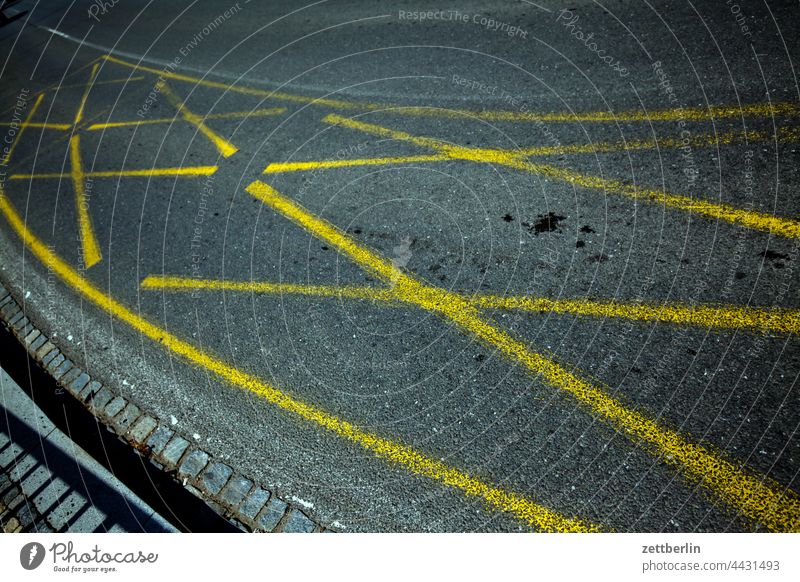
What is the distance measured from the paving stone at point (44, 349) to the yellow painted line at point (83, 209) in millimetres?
927

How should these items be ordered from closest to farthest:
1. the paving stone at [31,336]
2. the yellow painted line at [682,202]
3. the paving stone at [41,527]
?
the paving stone at [41,527]
the yellow painted line at [682,202]
the paving stone at [31,336]

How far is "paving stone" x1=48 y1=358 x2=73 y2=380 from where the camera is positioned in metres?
4.43

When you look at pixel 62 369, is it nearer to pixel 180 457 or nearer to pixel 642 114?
pixel 180 457

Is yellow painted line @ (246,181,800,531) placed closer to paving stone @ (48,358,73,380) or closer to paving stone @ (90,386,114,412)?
paving stone @ (90,386,114,412)

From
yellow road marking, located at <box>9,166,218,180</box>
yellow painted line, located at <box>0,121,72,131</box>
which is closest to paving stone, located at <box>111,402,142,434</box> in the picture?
yellow road marking, located at <box>9,166,218,180</box>

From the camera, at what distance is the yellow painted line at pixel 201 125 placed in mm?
6207

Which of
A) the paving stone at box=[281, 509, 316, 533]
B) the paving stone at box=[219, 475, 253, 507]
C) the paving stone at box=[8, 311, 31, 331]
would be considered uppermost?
the paving stone at box=[8, 311, 31, 331]

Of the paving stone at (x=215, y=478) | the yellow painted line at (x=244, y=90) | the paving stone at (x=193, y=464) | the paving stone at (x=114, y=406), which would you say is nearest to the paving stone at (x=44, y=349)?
the paving stone at (x=114, y=406)

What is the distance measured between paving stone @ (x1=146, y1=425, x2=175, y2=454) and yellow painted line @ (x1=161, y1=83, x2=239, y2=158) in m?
3.40

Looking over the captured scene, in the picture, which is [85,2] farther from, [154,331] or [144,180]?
[154,331]

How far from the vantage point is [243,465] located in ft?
11.4

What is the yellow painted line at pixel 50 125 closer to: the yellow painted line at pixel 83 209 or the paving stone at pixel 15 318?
the yellow painted line at pixel 83 209

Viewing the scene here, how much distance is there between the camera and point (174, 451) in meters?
3.68

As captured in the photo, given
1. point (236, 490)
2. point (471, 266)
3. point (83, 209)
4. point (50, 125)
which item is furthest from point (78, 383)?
point (50, 125)
